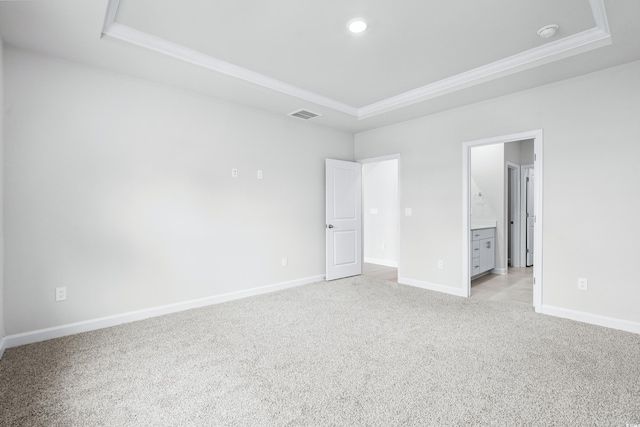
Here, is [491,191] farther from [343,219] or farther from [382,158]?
[343,219]

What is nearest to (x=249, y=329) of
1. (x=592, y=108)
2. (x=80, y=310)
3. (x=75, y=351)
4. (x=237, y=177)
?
(x=75, y=351)

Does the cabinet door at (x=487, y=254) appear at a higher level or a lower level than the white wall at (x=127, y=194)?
lower

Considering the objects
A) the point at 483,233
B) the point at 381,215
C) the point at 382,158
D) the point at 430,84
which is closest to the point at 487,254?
the point at 483,233

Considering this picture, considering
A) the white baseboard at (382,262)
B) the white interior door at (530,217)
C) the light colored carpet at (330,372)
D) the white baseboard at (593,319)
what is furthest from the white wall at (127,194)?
the white interior door at (530,217)

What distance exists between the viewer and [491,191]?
5.68 meters

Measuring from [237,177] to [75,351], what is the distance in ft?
7.65

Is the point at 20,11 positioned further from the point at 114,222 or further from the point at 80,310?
the point at 80,310

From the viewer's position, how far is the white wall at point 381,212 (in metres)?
6.38

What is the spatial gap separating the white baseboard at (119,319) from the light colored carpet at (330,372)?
102mm

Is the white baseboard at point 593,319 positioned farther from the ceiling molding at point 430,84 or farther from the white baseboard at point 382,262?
the white baseboard at point 382,262

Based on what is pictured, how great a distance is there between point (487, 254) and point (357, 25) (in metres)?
4.47

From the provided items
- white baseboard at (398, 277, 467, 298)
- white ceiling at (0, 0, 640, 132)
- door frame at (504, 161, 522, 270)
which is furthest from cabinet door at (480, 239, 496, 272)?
white ceiling at (0, 0, 640, 132)

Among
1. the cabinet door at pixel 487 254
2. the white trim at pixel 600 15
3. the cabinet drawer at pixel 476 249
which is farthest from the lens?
the cabinet door at pixel 487 254

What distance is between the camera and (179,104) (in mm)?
3453
